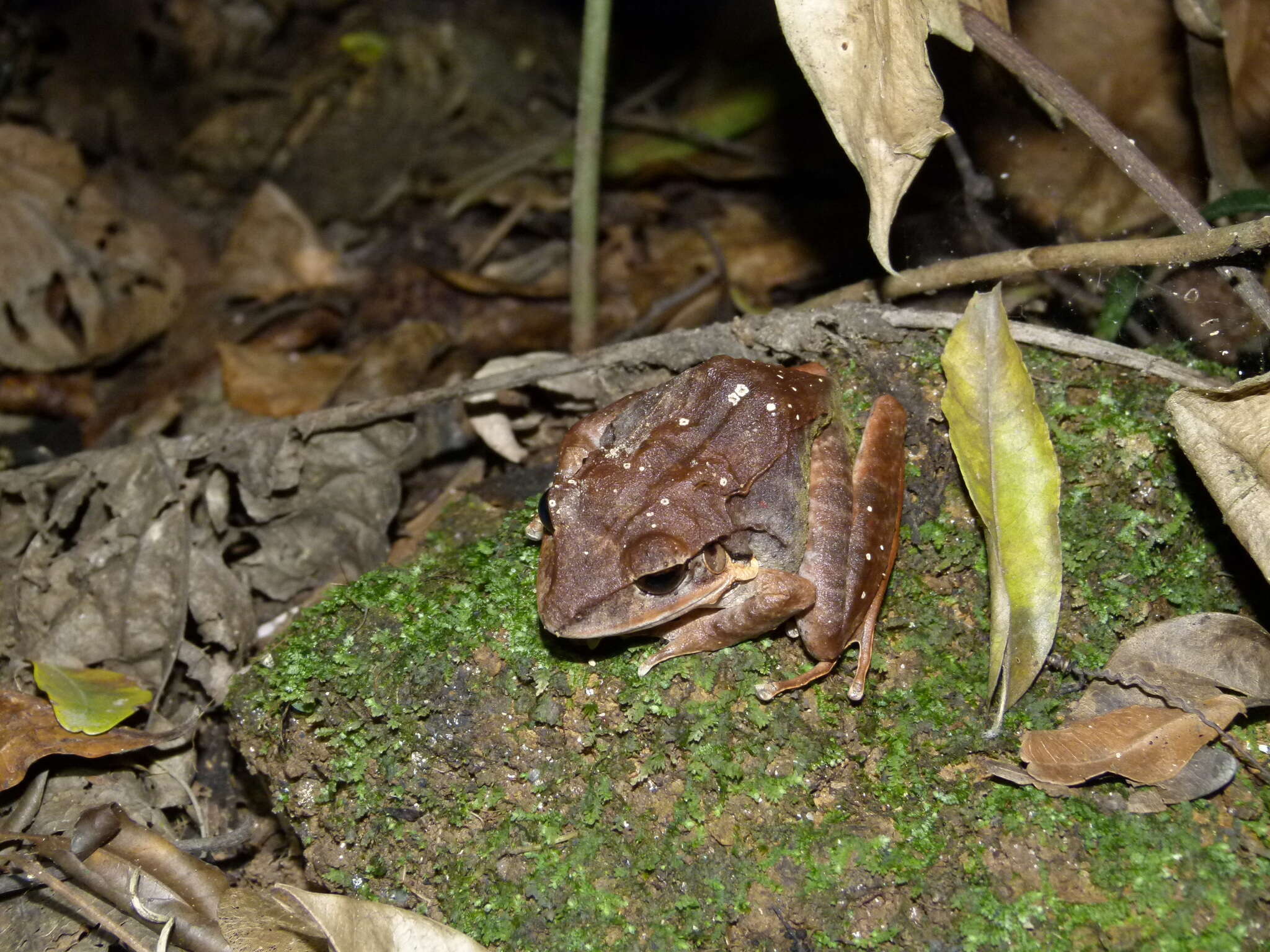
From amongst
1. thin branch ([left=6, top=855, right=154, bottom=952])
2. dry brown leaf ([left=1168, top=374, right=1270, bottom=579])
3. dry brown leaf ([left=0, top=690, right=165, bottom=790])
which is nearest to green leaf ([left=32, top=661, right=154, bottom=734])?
dry brown leaf ([left=0, top=690, right=165, bottom=790])

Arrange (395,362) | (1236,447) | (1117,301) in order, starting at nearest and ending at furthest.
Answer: (1236,447)
(1117,301)
(395,362)

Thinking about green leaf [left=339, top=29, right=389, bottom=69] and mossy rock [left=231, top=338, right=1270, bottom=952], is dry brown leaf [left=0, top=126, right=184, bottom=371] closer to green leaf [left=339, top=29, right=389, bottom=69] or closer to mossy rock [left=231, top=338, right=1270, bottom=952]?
green leaf [left=339, top=29, right=389, bottom=69]

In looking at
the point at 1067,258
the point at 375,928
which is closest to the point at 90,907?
the point at 375,928

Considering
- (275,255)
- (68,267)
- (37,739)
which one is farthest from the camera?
(275,255)

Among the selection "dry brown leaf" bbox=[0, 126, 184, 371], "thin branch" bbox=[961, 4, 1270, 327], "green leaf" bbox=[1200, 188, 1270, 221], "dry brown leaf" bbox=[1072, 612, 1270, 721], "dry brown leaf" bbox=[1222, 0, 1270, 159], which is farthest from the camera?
"dry brown leaf" bbox=[0, 126, 184, 371]

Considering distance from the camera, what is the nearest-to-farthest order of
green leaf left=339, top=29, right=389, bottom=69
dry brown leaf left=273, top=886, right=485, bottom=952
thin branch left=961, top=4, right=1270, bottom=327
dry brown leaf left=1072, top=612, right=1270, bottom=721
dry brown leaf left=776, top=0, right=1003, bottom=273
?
dry brown leaf left=273, top=886, right=485, bottom=952 < dry brown leaf left=776, top=0, right=1003, bottom=273 < dry brown leaf left=1072, top=612, right=1270, bottom=721 < thin branch left=961, top=4, right=1270, bottom=327 < green leaf left=339, top=29, right=389, bottom=69

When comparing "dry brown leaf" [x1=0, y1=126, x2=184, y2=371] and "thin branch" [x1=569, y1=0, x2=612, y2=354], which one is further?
"dry brown leaf" [x1=0, y1=126, x2=184, y2=371]

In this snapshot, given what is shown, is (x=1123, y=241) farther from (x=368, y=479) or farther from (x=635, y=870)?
(x=368, y=479)

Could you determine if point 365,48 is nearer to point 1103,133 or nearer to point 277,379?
point 277,379
